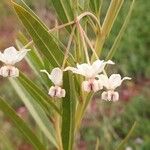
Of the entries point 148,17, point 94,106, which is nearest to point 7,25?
point 148,17

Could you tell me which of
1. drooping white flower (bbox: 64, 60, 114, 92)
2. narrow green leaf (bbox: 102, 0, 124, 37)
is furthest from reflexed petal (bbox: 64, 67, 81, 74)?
narrow green leaf (bbox: 102, 0, 124, 37)

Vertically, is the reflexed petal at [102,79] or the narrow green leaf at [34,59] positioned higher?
the reflexed petal at [102,79]

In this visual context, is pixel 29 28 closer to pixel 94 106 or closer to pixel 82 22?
pixel 82 22

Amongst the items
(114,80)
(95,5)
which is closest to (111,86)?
(114,80)

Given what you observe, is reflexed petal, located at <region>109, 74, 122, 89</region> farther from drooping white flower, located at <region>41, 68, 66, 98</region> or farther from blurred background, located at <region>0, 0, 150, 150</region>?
blurred background, located at <region>0, 0, 150, 150</region>

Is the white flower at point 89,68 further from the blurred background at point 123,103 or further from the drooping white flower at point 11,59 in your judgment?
the blurred background at point 123,103

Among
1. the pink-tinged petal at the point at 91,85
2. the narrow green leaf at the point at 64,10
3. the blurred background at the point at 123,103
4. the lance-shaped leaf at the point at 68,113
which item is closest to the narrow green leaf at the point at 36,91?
the lance-shaped leaf at the point at 68,113

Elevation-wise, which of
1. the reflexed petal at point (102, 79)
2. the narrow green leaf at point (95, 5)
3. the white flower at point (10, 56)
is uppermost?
the white flower at point (10, 56)

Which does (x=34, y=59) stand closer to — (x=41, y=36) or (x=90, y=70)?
(x=41, y=36)
